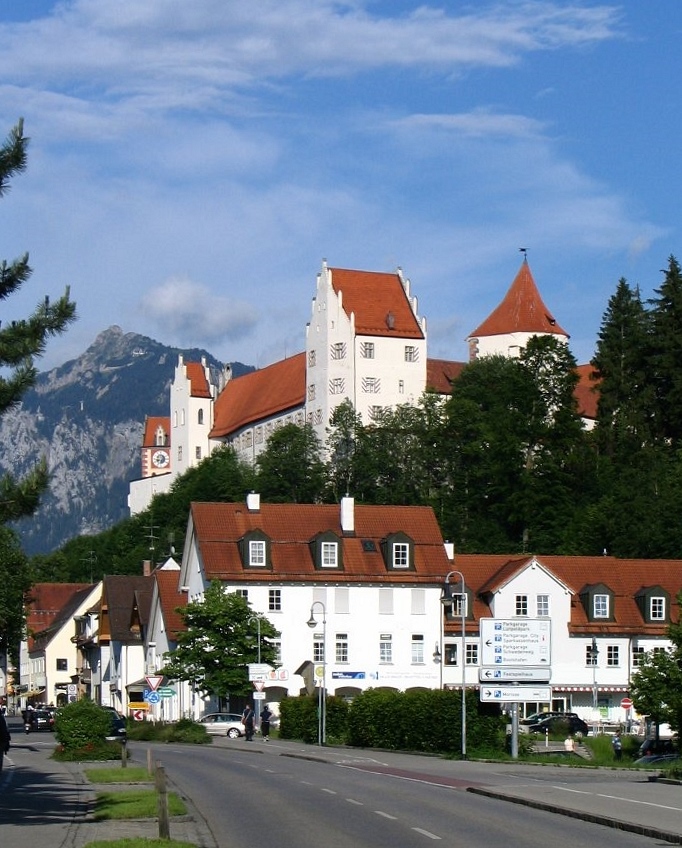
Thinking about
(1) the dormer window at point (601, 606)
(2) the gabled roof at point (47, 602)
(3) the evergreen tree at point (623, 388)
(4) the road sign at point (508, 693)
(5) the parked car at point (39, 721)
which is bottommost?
(5) the parked car at point (39, 721)

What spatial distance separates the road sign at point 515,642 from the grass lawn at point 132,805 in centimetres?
1902

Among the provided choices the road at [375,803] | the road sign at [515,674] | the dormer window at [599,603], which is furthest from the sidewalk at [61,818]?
the dormer window at [599,603]

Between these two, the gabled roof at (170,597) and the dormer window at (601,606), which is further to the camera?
the gabled roof at (170,597)

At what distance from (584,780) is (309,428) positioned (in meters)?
106

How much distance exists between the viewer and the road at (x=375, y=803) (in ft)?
74.2

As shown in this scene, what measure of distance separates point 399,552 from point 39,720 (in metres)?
20.4

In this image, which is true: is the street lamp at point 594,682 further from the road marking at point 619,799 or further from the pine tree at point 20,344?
the pine tree at point 20,344

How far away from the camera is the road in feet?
74.2

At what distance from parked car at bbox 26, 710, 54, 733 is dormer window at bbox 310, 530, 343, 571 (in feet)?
51.3

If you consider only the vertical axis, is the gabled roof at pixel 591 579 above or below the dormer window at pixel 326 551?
below

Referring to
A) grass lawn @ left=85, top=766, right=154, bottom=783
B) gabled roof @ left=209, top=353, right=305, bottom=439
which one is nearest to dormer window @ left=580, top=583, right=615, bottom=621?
grass lawn @ left=85, top=766, right=154, bottom=783

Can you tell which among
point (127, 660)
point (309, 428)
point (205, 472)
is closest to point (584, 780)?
point (127, 660)

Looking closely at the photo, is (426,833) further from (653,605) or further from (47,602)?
(47,602)

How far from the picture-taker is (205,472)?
155 m
